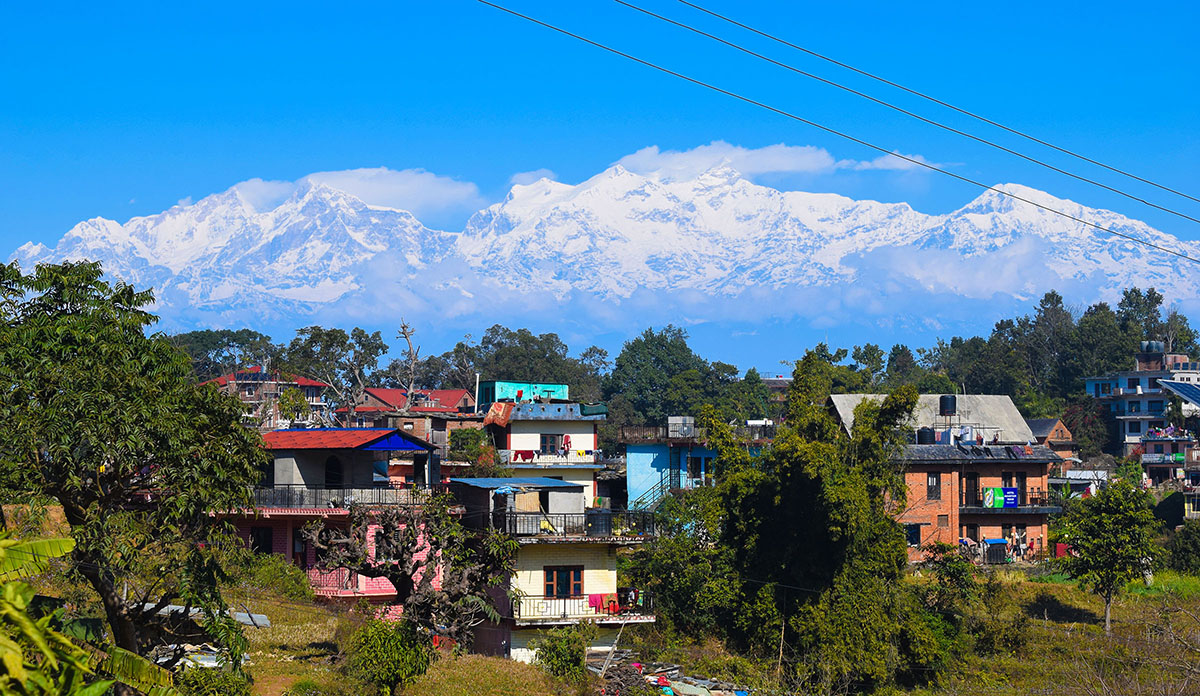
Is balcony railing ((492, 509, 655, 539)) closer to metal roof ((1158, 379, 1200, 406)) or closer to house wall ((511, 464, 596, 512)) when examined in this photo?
house wall ((511, 464, 596, 512))

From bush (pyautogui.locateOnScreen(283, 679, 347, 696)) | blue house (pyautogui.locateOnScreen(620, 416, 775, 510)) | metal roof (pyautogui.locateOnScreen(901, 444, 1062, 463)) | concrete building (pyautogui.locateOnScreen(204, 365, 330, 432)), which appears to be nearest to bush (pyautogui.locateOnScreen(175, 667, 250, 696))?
bush (pyautogui.locateOnScreen(283, 679, 347, 696))

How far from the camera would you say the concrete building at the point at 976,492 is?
54.3 m

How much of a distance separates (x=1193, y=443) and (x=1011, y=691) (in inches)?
2320

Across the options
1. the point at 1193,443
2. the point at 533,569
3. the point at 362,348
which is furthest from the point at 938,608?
the point at 362,348

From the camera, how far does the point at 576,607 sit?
37.8 metres

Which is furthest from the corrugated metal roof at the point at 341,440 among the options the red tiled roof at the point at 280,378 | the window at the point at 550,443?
the red tiled roof at the point at 280,378

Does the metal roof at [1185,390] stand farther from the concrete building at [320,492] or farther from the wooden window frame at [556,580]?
the concrete building at [320,492]

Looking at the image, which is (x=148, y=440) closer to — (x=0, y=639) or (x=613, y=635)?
(x=0, y=639)

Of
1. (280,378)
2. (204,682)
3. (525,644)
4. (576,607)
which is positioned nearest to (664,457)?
(576,607)

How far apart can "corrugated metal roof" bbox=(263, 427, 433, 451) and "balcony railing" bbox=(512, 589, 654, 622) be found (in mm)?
9817

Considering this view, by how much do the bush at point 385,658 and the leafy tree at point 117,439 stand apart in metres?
7.14

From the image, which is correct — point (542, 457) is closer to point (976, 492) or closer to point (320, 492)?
point (320, 492)

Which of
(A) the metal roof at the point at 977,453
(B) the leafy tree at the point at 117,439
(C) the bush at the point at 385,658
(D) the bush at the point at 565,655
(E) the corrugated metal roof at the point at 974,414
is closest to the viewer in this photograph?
(B) the leafy tree at the point at 117,439

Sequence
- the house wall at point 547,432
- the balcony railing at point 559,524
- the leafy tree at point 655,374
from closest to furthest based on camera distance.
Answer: the balcony railing at point 559,524 < the house wall at point 547,432 < the leafy tree at point 655,374
